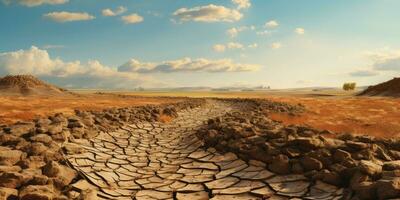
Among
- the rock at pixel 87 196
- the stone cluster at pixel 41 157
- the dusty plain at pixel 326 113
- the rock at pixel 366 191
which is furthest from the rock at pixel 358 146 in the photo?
the dusty plain at pixel 326 113

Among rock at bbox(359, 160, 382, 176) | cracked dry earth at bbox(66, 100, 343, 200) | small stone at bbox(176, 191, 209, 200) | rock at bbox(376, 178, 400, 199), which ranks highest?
rock at bbox(359, 160, 382, 176)

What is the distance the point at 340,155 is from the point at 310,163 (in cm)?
62

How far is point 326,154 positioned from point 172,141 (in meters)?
6.70

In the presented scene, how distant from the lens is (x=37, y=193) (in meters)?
5.80

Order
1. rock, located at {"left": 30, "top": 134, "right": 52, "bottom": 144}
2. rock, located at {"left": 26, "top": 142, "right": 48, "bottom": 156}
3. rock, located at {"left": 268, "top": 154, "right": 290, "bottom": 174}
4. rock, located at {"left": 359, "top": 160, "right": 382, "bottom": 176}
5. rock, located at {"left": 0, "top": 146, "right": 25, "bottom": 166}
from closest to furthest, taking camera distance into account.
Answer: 1. rock, located at {"left": 359, "top": 160, "right": 382, "bottom": 176}
2. rock, located at {"left": 268, "top": 154, "right": 290, "bottom": 174}
3. rock, located at {"left": 0, "top": 146, "right": 25, "bottom": 166}
4. rock, located at {"left": 26, "top": 142, "right": 48, "bottom": 156}
5. rock, located at {"left": 30, "top": 134, "right": 52, "bottom": 144}

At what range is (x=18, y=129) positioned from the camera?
11.1m

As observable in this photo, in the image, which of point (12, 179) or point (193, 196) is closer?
point (12, 179)

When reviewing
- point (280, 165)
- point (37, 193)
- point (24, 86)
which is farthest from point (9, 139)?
point (24, 86)

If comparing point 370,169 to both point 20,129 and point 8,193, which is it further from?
point 20,129

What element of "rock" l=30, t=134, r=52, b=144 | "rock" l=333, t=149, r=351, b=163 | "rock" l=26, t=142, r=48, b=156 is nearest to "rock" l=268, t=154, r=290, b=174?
"rock" l=333, t=149, r=351, b=163

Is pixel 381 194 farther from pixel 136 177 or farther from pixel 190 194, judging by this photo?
pixel 136 177

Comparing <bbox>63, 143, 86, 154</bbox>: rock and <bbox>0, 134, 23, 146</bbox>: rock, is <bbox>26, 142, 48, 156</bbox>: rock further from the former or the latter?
<bbox>0, 134, 23, 146</bbox>: rock

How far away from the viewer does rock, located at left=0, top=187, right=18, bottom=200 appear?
19.0ft

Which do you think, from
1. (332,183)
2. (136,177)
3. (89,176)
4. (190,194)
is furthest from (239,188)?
(89,176)
